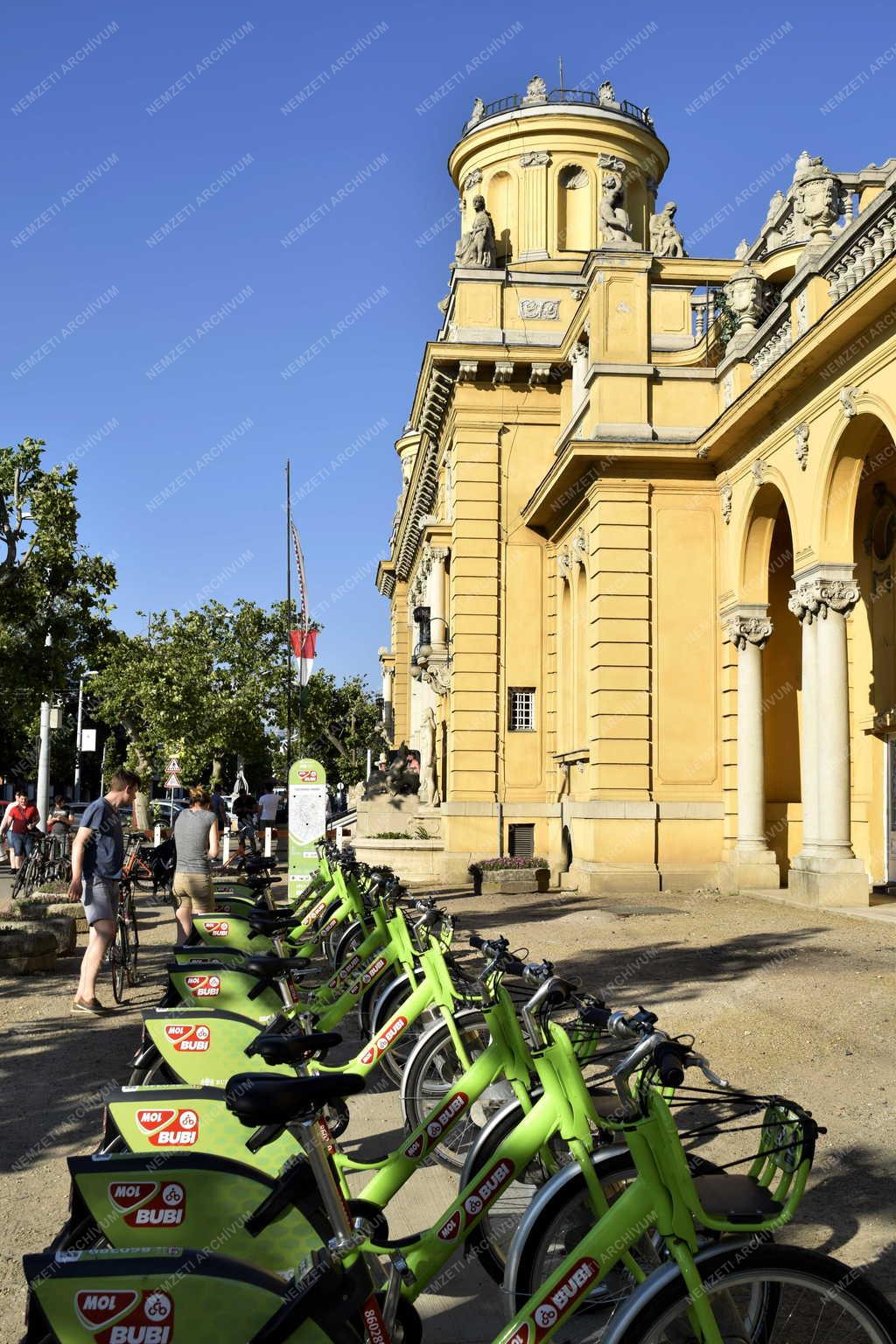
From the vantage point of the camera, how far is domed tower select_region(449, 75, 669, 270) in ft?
92.3

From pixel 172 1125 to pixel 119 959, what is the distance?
6.20 metres

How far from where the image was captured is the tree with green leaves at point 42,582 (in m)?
14.5

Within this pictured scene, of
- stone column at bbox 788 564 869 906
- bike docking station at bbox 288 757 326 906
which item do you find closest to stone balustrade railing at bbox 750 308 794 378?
stone column at bbox 788 564 869 906

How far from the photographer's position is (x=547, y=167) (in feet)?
93.6

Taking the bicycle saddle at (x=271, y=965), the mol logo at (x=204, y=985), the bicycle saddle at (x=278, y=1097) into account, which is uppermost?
the bicycle saddle at (x=278, y=1097)

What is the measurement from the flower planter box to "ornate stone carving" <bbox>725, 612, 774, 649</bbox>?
5.23 m

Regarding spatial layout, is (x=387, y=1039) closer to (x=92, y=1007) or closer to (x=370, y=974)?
(x=370, y=974)

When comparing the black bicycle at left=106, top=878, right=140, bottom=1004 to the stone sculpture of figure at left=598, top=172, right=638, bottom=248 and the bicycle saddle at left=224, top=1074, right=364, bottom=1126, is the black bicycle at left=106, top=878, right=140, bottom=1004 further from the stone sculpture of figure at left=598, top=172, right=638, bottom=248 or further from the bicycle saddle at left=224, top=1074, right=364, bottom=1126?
the stone sculpture of figure at left=598, top=172, right=638, bottom=248

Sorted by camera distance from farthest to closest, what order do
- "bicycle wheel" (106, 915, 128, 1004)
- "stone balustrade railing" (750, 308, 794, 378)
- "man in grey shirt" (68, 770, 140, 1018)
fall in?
"stone balustrade railing" (750, 308, 794, 378) → "bicycle wheel" (106, 915, 128, 1004) → "man in grey shirt" (68, 770, 140, 1018)

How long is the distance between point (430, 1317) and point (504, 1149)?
900 mm

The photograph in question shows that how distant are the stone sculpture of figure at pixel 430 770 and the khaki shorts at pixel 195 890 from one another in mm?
17912

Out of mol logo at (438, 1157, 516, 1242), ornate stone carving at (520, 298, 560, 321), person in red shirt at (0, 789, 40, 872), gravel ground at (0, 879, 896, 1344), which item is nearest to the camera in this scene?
mol logo at (438, 1157, 516, 1242)

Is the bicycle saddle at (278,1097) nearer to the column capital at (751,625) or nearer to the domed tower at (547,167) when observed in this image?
the column capital at (751,625)

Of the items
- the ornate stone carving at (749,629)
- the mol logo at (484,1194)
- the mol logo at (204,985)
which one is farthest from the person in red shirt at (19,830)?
the mol logo at (484,1194)
